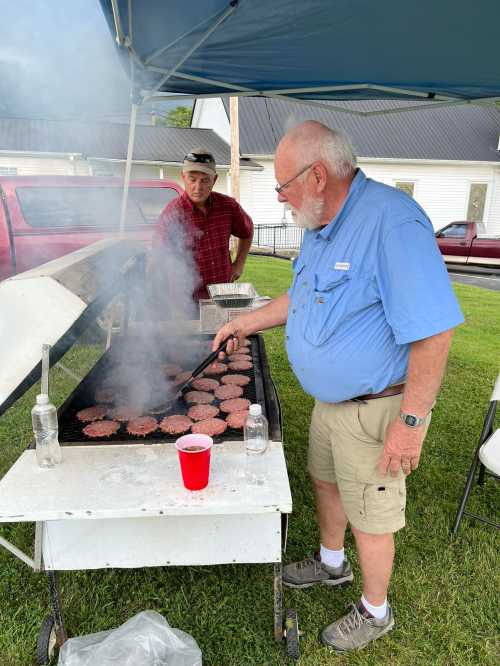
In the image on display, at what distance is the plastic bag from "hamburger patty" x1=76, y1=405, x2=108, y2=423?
86 cm

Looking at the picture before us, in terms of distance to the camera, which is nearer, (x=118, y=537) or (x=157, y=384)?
(x=118, y=537)

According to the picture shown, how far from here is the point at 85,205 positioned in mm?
5910

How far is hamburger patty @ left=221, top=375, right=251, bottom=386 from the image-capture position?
2.68 metres

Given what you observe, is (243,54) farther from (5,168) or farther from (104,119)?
(5,168)

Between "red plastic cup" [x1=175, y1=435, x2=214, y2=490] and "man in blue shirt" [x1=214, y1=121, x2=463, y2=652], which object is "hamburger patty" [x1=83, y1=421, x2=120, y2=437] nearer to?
"red plastic cup" [x1=175, y1=435, x2=214, y2=490]

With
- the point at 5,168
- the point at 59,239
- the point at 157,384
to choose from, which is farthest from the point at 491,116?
the point at 157,384

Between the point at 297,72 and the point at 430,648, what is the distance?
335 centimetres

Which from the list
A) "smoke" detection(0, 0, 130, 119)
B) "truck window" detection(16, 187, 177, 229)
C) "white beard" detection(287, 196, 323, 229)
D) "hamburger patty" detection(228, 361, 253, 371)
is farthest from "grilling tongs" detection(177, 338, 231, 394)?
"truck window" detection(16, 187, 177, 229)

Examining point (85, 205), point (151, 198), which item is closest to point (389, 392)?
point (85, 205)

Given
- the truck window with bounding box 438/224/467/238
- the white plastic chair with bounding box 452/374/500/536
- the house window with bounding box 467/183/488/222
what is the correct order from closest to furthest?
the white plastic chair with bounding box 452/374/500/536, the truck window with bounding box 438/224/467/238, the house window with bounding box 467/183/488/222

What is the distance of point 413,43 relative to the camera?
2381mm

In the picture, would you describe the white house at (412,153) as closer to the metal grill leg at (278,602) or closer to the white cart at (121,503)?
the white cart at (121,503)

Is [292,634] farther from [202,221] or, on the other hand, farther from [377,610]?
[202,221]

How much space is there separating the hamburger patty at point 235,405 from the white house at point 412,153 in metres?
15.7
